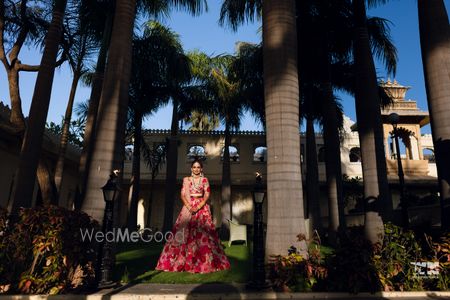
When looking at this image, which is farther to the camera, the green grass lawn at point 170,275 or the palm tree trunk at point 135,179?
the palm tree trunk at point 135,179

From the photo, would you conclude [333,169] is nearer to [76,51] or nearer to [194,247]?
[194,247]

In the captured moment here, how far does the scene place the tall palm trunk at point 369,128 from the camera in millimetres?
8547

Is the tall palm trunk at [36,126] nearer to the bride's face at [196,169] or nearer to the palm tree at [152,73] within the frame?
the bride's face at [196,169]

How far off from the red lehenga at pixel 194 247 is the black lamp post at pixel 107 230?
149 cm

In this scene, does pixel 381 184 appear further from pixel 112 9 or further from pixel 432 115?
pixel 112 9

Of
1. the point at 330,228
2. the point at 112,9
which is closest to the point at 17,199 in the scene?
the point at 112,9

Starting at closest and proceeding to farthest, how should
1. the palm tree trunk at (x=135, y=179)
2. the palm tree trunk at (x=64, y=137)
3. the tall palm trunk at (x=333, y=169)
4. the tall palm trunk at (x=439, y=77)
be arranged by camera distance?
the tall palm trunk at (x=439, y=77), the palm tree trunk at (x=64, y=137), the tall palm trunk at (x=333, y=169), the palm tree trunk at (x=135, y=179)

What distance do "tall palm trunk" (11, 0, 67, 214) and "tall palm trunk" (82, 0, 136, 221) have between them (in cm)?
214

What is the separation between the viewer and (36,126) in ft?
26.6

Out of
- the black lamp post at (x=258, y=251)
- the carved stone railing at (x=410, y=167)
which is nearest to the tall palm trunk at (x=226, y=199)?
the carved stone railing at (x=410, y=167)

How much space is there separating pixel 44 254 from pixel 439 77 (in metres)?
8.80

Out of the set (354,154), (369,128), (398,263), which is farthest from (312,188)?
(354,154)

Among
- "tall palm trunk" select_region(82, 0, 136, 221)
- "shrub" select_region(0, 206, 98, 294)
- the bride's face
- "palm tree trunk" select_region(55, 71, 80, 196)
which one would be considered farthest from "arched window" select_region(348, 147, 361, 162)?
"shrub" select_region(0, 206, 98, 294)

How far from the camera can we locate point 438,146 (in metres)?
7.10
